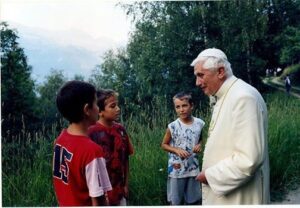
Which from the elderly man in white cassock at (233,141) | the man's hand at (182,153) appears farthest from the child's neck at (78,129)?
the man's hand at (182,153)

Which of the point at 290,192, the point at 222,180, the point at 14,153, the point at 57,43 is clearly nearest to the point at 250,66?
the point at 290,192

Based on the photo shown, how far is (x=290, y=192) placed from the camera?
3.86 metres

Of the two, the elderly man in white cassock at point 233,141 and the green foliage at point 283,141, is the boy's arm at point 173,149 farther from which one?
the green foliage at point 283,141

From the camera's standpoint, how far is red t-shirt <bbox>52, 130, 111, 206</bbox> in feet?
6.61

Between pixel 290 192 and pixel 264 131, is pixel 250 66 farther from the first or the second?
pixel 264 131

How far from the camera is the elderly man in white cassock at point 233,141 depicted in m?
2.06

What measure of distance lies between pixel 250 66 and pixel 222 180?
2.13m

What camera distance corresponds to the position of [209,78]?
7.48 ft

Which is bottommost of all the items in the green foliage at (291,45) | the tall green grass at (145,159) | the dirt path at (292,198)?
the dirt path at (292,198)

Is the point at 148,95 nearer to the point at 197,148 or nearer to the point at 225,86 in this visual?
the point at 197,148

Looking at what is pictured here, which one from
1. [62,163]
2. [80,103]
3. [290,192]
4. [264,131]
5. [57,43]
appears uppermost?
[57,43]

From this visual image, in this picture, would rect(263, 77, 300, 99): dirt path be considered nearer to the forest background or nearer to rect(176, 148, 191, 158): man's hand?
the forest background

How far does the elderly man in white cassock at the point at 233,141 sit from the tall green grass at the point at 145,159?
1362 mm

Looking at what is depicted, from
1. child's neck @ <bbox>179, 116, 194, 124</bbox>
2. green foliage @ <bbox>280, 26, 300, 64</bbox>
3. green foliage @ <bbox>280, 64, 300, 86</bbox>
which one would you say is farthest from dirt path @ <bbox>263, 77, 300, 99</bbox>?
child's neck @ <bbox>179, 116, 194, 124</bbox>
